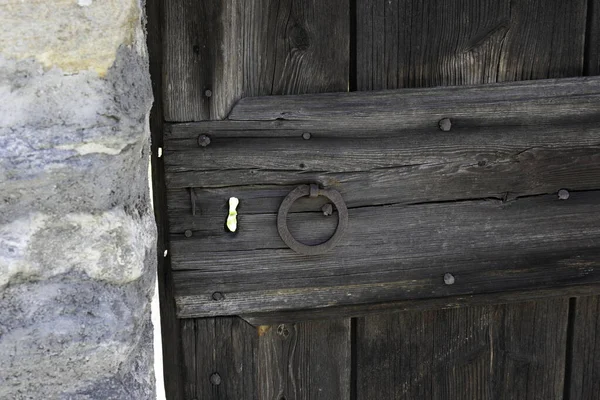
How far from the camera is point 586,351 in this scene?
139 centimetres

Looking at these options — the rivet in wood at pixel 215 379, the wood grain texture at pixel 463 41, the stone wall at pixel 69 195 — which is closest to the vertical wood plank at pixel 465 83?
the wood grain texture at pixel 463 41

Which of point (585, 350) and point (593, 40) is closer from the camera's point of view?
point (593, 40)

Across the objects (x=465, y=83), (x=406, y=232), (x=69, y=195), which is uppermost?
(x=465, y=83)

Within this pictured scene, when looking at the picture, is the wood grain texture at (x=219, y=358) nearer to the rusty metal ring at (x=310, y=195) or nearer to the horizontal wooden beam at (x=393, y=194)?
the horizontal wooden beam at (x=393, y=194)

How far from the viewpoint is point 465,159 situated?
4.02 ft

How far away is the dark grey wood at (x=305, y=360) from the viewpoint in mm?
1257

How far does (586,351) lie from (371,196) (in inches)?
20.5

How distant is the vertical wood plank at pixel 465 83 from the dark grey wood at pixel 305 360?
0.11ft

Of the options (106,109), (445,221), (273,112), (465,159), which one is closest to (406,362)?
(445,221)

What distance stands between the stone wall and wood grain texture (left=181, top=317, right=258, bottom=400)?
35 centimetres

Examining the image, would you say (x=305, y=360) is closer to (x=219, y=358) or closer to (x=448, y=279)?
(x=219, y=358)

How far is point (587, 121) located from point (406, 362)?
1.64 feet

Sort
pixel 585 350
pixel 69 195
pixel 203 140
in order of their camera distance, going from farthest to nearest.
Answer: pixel 585 350, pixel 203 140, pixel 69 195

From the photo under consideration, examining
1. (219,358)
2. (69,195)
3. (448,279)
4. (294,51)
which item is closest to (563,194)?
(448,279)
